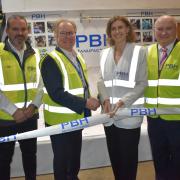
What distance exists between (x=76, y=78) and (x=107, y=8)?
189cm

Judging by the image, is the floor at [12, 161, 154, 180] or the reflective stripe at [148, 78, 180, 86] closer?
the reflective stripe at [148, 78, 180, 86]

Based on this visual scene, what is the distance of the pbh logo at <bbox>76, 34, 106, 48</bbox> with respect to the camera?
3.71 m

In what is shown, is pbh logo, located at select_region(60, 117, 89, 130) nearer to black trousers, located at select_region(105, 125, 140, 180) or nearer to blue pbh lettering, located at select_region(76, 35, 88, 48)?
black trousers, located at select_region(105, 125, 140, 180)

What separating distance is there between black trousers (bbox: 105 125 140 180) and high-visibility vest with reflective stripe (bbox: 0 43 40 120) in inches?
26.5

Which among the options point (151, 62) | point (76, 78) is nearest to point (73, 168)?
point (76, 78)

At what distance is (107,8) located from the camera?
367cm

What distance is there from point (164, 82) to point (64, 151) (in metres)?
0.87

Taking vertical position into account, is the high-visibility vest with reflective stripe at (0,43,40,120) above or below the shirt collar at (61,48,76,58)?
below

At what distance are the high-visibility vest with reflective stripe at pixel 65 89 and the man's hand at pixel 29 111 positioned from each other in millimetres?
131

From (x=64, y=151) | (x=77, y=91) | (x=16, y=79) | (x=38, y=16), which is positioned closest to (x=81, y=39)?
(x=38, y=16)

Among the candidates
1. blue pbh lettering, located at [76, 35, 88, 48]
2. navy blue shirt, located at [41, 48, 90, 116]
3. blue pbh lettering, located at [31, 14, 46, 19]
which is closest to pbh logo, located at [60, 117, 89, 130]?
navy blue shirt, located at [41, 48, 90, 116]

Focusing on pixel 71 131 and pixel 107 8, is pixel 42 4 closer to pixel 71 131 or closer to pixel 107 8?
pixel 107 8

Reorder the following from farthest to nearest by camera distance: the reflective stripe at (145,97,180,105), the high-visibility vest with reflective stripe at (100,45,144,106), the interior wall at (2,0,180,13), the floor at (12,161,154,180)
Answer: the interior wall at (2,0,180,13)
the floor at (12,161,154,180)
the reflective stripe at (145,97,180,105)
the high-visibility vest with reflective stripe at (100,45,144,106)

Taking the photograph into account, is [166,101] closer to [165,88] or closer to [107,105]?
[165,88]
